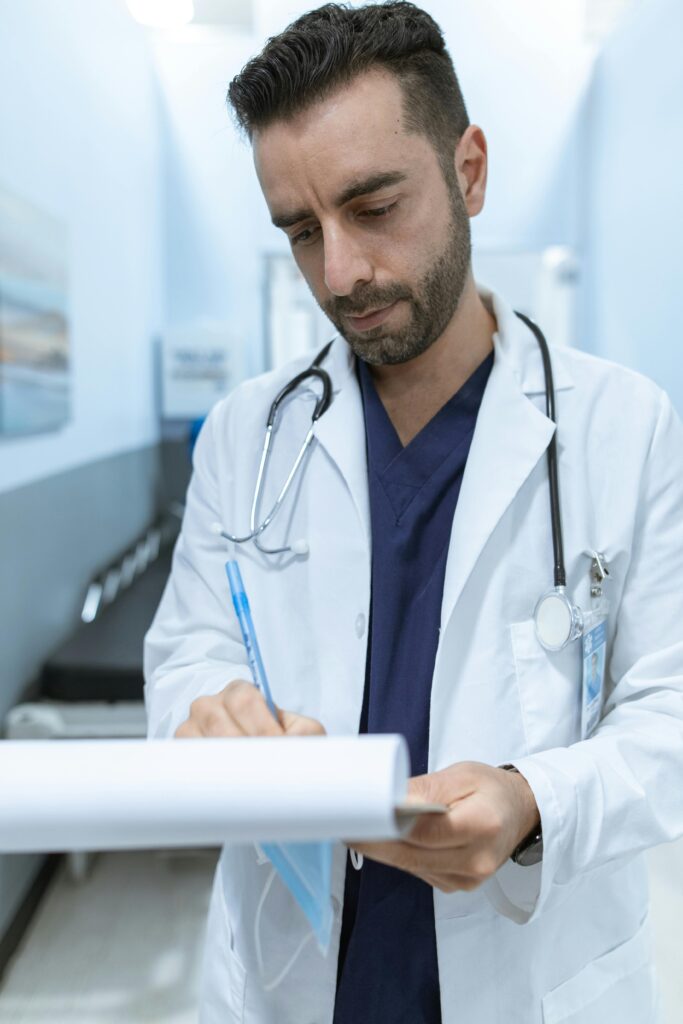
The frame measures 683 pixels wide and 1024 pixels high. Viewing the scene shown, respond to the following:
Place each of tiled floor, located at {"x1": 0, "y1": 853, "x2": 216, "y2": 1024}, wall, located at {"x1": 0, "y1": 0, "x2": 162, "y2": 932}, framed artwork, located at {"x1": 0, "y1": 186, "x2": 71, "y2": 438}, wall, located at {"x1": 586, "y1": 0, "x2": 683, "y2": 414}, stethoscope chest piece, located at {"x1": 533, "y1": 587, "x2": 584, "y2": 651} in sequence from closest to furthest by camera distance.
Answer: stethoscope chest piece, located at {"x1": 533, "y1": 587, "x2": 584, "y2": 651} < tiled floor, located at {"x1": 0, "y1": 853, "x2": 216, "y2": 1024} < framed artwork, located at {"x1": 0, "y1": 186, "x2": 71, "y2": 438} < wall, located at {"x1": 0, "y1": 0, "x2": 162, "y2": 932} < wall, located at {"x1": 586, "y1": 0, "x2": 683, "y2": 414}

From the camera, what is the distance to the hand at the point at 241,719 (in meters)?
0.61

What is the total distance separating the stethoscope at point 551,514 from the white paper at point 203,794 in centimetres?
38

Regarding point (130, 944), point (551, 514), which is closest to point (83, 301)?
point (130, 944)

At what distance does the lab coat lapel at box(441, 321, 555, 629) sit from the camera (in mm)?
863

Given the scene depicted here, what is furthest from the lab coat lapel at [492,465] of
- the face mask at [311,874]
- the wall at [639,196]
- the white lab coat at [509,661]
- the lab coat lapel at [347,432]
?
the wall at [639,196]

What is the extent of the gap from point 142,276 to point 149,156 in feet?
1.74

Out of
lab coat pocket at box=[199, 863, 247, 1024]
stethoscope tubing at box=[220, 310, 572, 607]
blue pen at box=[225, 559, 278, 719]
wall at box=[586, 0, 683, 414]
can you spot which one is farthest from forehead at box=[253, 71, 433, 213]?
wall at box=[586, 0, 683, 414]

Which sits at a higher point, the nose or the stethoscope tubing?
the nose

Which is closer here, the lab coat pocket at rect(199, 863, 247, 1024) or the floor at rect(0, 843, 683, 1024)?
Result: the lab coat pocket at rect(199, 863, 247, 1024)

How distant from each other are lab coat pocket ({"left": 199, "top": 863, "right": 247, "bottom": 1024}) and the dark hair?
80cm

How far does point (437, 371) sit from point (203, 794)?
656 millimetres

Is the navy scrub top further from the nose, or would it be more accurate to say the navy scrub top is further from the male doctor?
the nose

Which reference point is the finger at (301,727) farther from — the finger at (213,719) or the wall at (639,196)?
the wall at (639,196)

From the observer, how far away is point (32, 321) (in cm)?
216
